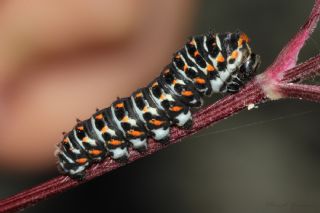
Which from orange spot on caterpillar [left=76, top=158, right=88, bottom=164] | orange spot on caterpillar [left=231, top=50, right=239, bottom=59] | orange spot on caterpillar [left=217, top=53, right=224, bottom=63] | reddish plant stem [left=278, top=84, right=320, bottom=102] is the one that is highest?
orange spot on caterpillar [left=217, top=53, right=224, bottom=63]

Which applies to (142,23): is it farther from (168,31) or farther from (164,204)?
(164,204)

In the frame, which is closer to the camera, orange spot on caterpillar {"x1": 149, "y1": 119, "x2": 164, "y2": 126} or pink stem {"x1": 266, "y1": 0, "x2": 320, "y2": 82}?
pink stem {"x1": 266, "y1": 0, "x2": 320, "y2": 82}

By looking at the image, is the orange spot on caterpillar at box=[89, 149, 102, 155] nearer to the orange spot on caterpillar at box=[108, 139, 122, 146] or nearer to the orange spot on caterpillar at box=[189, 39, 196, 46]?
the orange spot on caterpillar at box=[108, 139, 122, 146]

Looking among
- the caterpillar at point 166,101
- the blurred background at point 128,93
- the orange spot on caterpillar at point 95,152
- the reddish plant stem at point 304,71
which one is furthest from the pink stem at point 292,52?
the blurred background at point 128,93

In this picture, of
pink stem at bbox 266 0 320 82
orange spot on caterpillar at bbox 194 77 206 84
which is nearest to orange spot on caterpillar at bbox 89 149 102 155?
orange spot on caterpillar at bbox 194 77 206 84

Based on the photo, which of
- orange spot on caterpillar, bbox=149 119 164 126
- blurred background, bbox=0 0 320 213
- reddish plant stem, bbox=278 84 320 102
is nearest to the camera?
reddish plant stem, bbox=278 84 320 102

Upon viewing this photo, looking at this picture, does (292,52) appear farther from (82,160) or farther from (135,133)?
(82,160)

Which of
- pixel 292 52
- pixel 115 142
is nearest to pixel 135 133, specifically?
pixel 115 142

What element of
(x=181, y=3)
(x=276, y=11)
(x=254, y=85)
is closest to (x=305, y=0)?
(x=276, y=11)

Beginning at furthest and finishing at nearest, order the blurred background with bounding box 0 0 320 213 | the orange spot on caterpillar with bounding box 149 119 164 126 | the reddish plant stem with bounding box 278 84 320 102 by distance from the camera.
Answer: the blurred background with bounding box 0 0 320 213, the orange spot on caterpillar with bounding box 149 119 164 126, the reddish plant stem with bounding box 278 84 320 102
